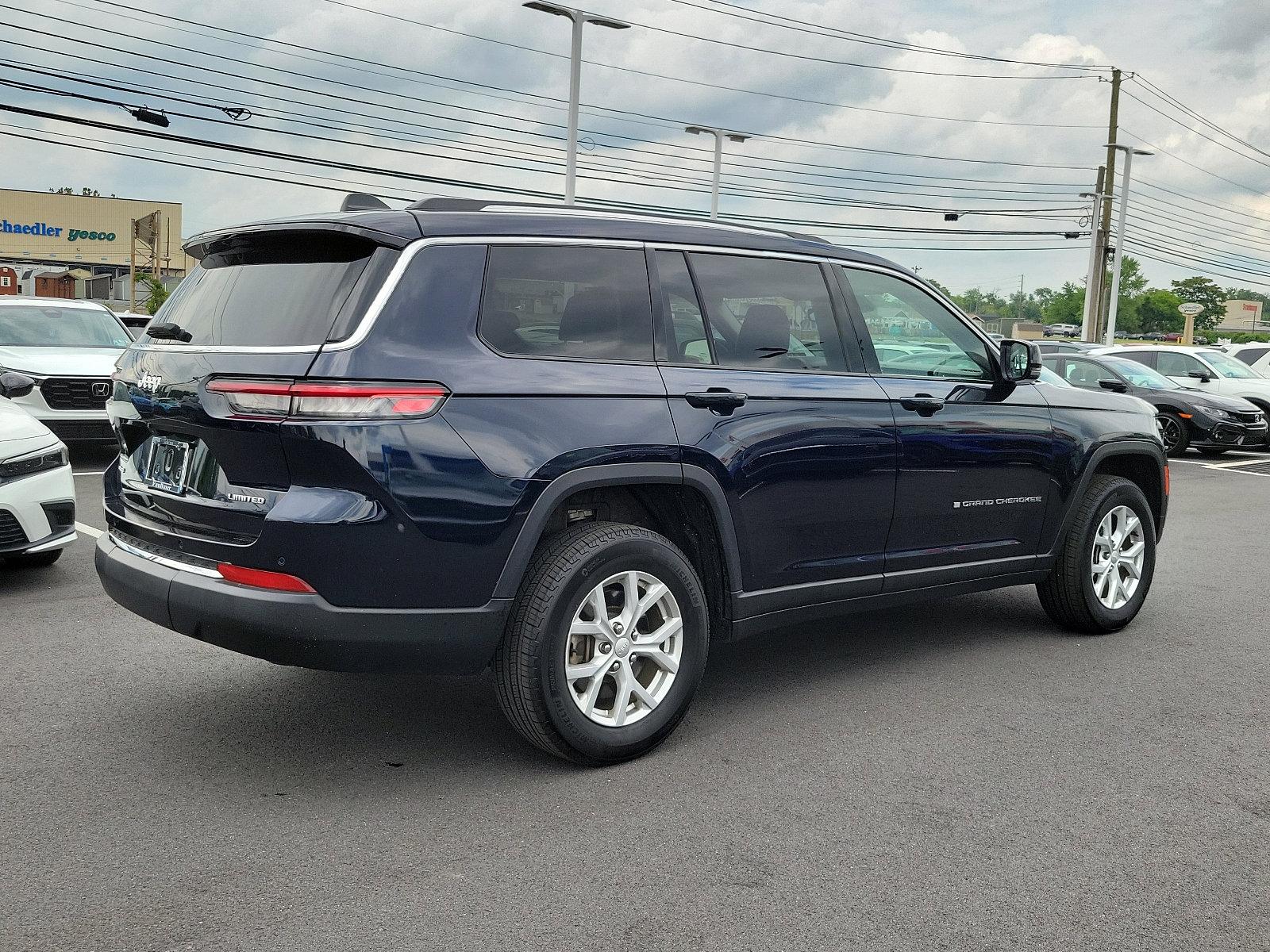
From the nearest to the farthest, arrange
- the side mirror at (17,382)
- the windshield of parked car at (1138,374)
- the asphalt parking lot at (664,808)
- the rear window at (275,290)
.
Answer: the asphalt parking lot at (664,808) < the rear window at (275,290) < the side mirror at (17,382) < the windshield of parked car at (1138,374)

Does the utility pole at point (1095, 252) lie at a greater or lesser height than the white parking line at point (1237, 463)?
greater

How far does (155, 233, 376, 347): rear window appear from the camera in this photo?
12.2 ft

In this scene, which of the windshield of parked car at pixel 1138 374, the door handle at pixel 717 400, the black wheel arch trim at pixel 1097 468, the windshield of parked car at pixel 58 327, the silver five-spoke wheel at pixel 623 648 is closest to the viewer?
the silver five-spoke wheel at pixel 623 648

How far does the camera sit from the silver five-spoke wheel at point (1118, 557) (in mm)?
6023

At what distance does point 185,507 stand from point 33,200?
10788cm

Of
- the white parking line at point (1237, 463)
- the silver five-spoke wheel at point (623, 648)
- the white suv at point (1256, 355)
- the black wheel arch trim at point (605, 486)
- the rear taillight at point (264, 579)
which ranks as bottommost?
the white parking line at point (1237, 463)

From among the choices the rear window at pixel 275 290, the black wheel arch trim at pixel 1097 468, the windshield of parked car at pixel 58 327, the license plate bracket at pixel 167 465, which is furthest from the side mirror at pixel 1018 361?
the windshield of parked car at pixel 58 327

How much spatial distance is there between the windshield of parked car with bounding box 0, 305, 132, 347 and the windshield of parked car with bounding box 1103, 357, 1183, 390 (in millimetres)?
13606

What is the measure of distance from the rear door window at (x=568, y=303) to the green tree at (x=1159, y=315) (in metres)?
175

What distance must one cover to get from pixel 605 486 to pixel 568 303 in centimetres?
65

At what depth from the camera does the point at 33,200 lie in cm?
9788

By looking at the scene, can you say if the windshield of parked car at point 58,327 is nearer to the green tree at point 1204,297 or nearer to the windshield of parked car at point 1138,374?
the windshield of parked car at point 1138,374

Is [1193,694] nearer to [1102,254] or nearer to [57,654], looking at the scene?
[57,654]

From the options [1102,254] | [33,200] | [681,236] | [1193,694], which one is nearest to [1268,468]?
[1193,694]
